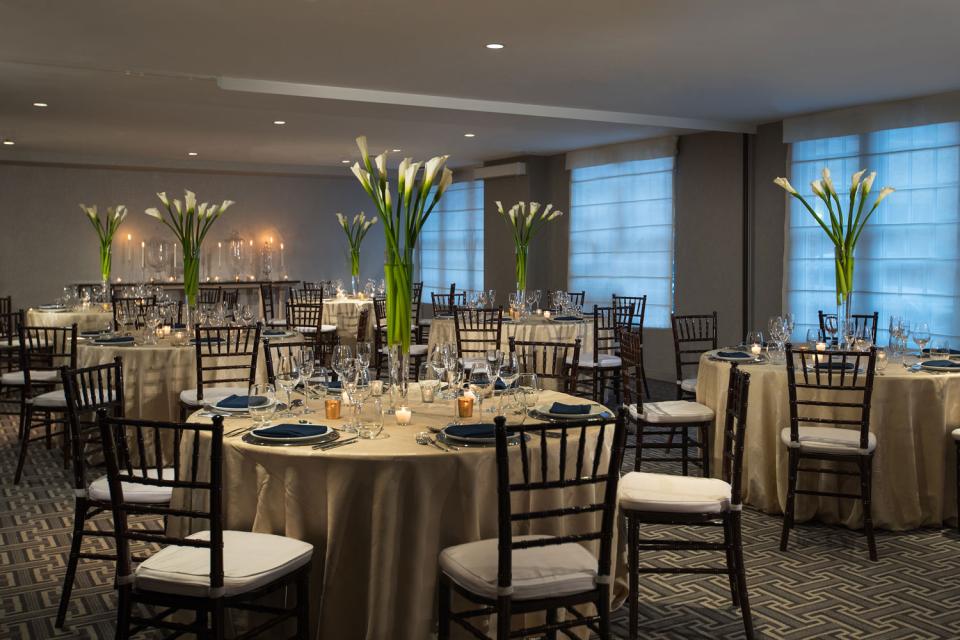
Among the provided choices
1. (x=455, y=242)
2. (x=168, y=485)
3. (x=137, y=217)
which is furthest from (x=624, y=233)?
(x=168, y=485)

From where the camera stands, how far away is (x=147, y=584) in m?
2.72

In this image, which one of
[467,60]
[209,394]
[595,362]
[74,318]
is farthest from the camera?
[74,318]

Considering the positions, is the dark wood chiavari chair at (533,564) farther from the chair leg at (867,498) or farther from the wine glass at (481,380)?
the chair leg at (867,498)

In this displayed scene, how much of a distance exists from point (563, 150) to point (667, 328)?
3046 mm

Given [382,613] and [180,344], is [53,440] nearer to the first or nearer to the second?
[180,344]

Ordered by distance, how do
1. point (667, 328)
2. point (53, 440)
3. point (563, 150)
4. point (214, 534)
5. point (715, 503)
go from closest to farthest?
1. point (214, 534)
2. point (715, 503)
3. point (53, 440)
4. point (667, 328)
5. point (563, 150)

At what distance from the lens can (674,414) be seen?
16.8 ft

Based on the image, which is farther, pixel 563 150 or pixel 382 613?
pixel 563 150

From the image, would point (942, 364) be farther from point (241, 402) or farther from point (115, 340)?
point (115, 340)

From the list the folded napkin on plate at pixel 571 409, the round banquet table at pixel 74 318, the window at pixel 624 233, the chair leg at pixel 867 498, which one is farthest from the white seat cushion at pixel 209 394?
the window at pixel 624 233

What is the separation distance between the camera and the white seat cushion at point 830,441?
14.7 ft

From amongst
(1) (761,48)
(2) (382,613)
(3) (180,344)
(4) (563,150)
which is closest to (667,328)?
(4) (563,150)

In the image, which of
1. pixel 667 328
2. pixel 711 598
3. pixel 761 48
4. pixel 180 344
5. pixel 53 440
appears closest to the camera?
pixel 711 598

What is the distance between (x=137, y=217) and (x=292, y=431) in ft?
Answer: 37.4
